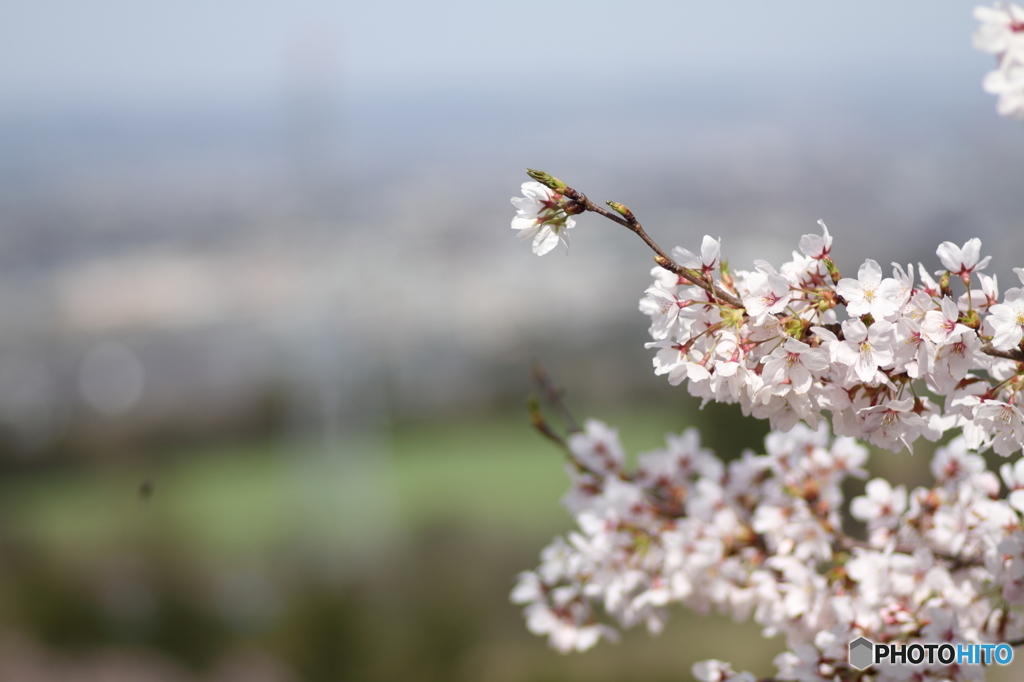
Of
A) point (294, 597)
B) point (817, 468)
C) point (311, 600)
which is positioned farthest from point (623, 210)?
point (294, 597)

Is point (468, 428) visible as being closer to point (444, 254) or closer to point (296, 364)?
point (296, 364)

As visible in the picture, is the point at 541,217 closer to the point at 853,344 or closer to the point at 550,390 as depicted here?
the point at 853,344

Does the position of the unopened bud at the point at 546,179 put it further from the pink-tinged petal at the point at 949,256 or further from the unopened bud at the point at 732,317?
the pink-tinged petal at the point at 949,256

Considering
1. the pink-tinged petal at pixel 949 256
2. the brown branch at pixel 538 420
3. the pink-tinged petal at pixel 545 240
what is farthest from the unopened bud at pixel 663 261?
the brown branch at pixel 538 420

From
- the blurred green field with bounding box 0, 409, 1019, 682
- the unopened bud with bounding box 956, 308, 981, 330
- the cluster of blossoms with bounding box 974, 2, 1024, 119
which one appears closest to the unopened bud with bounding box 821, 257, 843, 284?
the unopened bud with bounding box 956, 308, 981, 330

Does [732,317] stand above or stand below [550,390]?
below

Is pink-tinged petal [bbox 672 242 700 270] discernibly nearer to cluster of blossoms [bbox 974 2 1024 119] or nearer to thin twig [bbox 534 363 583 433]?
cluster of blossoms [bbox 974 2 1024 119]

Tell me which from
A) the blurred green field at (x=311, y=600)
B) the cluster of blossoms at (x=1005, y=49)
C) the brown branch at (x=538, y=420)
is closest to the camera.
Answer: the cluster of blossoms at (x=1005, y=49)
